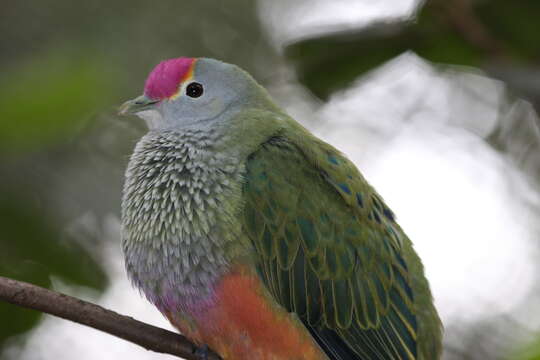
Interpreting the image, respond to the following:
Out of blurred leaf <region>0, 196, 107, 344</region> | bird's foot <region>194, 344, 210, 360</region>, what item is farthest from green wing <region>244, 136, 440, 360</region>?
blurred leaf <region>0, 196, 107, 344</region>

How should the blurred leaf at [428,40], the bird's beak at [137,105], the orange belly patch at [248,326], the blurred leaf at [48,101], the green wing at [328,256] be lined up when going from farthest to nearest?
the blurred leaf at [428,40]
the bird's beak at [137,105]
the green wing at [328,256]
the orange belly patch at [248,326]
the blurred leaf at [48,101]

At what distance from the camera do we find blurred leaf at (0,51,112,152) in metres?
2.41

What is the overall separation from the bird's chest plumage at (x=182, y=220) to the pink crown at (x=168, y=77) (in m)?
0.24

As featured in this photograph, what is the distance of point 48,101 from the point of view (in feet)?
7.96

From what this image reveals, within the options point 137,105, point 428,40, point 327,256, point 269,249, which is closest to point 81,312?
point 269,249

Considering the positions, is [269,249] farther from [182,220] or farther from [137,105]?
[137,105]

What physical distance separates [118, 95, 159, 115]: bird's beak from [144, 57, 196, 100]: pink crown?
3 centimetres

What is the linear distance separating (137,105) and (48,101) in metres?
1.00

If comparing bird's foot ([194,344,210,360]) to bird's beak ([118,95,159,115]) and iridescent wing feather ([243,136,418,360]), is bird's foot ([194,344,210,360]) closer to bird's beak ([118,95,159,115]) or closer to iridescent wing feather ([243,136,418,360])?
iridescent wing feather ([243,136,418,360])

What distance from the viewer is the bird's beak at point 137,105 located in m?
3.38

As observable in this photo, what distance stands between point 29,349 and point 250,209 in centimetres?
175

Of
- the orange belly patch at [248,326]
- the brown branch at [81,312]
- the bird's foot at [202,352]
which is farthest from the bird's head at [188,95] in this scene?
the brown branch at [81,312]

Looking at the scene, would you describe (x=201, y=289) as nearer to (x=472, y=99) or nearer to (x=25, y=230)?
(x=25, y=230)

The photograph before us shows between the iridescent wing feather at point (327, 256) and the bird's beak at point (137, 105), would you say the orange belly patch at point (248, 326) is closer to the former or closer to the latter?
the iridescent wing feather at point (327, 256)
